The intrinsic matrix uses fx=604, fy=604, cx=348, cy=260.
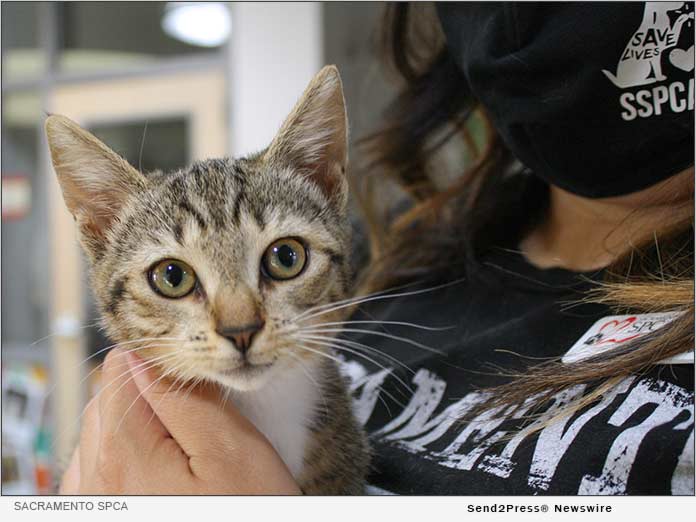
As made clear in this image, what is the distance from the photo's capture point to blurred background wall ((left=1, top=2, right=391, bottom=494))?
6.91ft

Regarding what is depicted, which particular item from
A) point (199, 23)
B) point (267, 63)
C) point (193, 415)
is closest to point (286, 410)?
point (193, 415)

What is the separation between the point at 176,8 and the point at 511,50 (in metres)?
1.57

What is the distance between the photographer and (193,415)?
25.5 inches

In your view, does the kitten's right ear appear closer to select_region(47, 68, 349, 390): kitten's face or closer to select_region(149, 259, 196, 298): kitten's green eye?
select_region(47, 68, 349, 390): kitten's face

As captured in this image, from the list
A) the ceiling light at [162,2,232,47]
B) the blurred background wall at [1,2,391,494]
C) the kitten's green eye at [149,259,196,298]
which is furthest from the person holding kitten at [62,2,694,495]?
the ceiling light at [162,2,232,47]

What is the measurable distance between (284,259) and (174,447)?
0.77 ft

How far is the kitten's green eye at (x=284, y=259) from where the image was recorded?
65 cm

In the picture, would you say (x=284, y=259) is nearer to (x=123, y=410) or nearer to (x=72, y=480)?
(x=123, y=410)

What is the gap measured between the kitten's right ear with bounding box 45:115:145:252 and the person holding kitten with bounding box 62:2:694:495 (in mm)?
173

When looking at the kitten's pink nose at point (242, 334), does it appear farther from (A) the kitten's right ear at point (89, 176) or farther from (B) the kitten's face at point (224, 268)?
(A) the kitten's right ear at point (89, 176)

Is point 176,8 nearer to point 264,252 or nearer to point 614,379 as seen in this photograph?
point 264,252

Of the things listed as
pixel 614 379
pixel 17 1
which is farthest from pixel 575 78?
pixel 17 1
